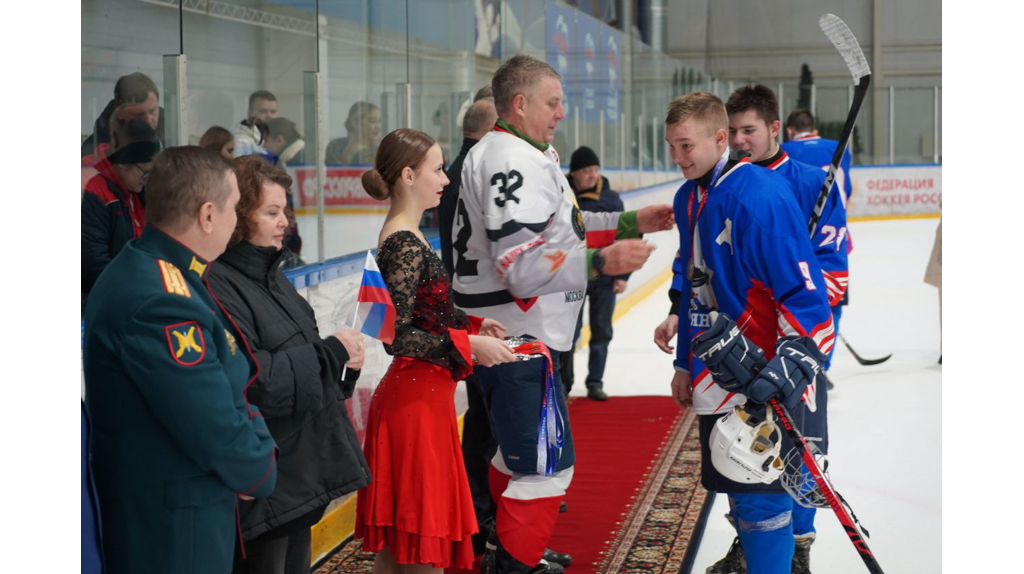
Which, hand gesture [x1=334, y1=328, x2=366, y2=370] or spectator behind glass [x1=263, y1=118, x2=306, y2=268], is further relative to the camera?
spectator behind glass [x1=263, y1=118, x2=306, y2=268]

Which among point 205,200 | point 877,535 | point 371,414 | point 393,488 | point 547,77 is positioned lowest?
point 877,535

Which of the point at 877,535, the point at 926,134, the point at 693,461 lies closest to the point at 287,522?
the point at 877,535

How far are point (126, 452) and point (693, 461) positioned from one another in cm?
323

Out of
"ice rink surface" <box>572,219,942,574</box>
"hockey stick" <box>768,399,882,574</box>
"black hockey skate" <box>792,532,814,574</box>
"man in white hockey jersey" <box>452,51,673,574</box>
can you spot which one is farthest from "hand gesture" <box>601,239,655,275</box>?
"ice rink surface" <box>572,219,942,574</box>

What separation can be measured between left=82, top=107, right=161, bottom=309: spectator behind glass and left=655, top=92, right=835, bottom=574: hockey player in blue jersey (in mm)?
1339

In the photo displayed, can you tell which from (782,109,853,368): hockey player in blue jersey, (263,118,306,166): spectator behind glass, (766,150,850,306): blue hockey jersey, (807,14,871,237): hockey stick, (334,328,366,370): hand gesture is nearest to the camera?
(334,328,366,370): hand gesture

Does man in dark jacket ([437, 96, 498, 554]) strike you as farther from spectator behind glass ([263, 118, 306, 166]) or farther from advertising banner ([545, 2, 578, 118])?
advertising banner ([545, 2, 578, 118])

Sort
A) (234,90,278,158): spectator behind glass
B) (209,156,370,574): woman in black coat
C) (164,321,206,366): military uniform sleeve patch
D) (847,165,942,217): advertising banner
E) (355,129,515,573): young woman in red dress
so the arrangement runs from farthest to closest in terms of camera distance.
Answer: (847,165,942,217): advertising banner, (234,90,278,158): spectator behind glass, (355,129,515,573): young woman in red dress, (209,156,370,574): woman in black coat, (164,321,206,366): military uniform sleeve patch

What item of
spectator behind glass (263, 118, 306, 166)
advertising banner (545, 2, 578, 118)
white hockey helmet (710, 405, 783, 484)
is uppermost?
advertising banner (545, 2, 578, 118)

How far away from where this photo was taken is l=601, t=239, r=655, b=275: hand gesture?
2.86m

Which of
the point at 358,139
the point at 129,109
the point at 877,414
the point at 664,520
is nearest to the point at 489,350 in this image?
the point at 129,109

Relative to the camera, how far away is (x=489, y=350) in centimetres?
274
